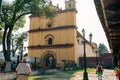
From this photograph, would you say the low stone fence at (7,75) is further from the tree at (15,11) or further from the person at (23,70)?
the person at (23,70)

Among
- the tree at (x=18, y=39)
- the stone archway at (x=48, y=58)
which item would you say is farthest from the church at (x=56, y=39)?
the tree at (x=18, y=39)

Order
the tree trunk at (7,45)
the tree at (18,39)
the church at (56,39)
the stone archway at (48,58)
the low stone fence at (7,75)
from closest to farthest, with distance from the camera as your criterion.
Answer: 1. the low stone fence at (7,75)
2. the tree trunk at (7,45)
3. the church at (56,39)
4. the stone archway at (48,58)
5. the tree at (18,39)

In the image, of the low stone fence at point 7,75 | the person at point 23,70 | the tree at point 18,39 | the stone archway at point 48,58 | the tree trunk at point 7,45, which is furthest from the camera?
the tree at point 18,39

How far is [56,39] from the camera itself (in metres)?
44.0

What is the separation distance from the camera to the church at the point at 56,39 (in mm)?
41844

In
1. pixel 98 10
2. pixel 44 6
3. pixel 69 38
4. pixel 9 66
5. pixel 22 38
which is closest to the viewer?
pixel 98 10

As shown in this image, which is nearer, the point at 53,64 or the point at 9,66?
the point at 9,66

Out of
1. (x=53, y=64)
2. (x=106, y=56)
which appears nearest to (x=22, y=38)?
(x=53, y=64)

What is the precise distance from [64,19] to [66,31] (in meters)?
2.63

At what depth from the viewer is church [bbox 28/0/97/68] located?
41.8 meters

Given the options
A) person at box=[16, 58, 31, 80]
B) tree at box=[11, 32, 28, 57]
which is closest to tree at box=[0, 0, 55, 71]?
person at box=[16, 58, 31, 80]

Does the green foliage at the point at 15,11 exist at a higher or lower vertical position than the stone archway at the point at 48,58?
higher

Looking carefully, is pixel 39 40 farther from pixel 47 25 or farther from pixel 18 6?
pixel 18 6

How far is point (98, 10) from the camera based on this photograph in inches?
113
